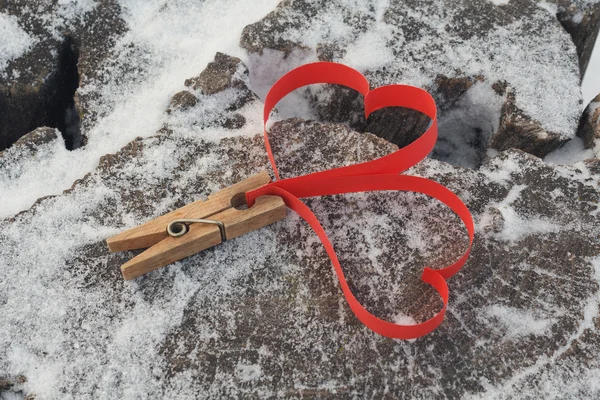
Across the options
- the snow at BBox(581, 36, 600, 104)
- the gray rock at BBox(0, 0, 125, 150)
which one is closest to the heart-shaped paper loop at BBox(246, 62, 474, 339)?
the gray rock at BBox(0, 0, 125, 150)

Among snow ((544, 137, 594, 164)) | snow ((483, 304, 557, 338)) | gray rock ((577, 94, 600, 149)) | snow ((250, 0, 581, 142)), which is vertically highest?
snow ((250, 0, 581, 142))

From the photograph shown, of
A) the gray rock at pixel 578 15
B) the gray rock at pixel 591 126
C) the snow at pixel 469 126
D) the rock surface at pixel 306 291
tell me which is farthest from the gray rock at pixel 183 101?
the gray rock at pixel 578 15

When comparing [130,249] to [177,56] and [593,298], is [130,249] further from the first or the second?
Answer: [593,298]

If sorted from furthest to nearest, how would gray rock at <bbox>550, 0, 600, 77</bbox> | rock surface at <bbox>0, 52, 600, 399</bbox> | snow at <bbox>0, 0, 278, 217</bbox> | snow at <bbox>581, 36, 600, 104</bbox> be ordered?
1. snow at <bbox>581, 36, 600, 104</bbox>
2. gray rock at <bbox>550, 0, 600, 77</bbox>
3. snow at <bbox>0, 0, 278, 217</bbox>
4. rock surface at <bbox>0, 52, 600, 399</bbox>

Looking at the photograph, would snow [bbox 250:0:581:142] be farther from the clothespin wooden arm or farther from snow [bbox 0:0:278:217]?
the clothespin wooden arm

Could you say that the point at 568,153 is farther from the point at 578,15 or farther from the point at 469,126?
the point at 578,15

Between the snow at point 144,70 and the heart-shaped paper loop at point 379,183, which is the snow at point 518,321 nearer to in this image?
the heart-shaped paper loop at point 379,183
